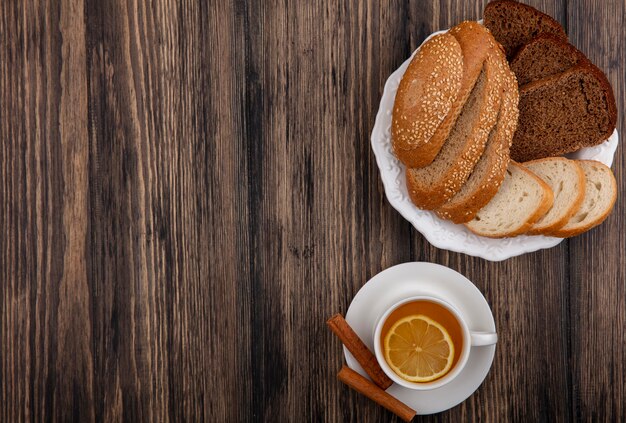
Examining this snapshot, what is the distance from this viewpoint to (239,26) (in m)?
0.94

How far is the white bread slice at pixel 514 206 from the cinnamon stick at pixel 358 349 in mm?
251

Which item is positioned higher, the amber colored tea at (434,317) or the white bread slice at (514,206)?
the white bread slice at (514,206)

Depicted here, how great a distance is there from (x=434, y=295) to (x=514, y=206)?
19cm

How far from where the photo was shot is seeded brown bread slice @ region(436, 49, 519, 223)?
0.83 m

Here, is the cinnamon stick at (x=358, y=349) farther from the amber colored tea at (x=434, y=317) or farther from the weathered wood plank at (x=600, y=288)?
the weathered wood plank at (x=600, y=288)

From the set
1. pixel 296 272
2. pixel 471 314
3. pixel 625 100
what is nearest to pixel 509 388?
pixel 471 314

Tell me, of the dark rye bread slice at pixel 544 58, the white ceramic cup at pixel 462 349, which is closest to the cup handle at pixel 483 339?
the white ceramic cup at pixel 462 349

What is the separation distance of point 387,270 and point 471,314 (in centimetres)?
15

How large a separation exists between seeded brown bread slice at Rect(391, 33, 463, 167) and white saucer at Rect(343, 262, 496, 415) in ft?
0.64

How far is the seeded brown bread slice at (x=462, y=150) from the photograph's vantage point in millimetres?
820

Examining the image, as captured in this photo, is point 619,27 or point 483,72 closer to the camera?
point 483,72

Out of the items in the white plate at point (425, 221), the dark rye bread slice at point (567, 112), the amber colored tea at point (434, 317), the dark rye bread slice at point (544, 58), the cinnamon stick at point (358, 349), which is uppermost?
the dark rye bread slice at point (544, 58)

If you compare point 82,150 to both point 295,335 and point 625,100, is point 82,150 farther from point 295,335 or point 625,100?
point 625,100

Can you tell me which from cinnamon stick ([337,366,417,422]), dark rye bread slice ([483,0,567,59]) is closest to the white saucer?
cinnamon stick ([337,366,417,422])
